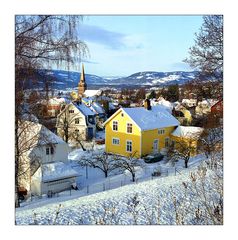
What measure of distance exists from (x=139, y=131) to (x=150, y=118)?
69 cm

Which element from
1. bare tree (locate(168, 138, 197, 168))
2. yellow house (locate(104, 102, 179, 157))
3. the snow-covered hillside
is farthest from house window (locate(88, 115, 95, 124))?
the snow-covered hillside

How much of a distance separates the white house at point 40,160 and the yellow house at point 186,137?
8.69 ft

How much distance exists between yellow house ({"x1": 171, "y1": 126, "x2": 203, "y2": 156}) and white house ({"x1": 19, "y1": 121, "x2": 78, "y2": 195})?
8.69 ft

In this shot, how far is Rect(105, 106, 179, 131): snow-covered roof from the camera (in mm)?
9522

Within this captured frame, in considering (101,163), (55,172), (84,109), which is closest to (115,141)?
(101,163)

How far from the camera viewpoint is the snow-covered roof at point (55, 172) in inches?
237

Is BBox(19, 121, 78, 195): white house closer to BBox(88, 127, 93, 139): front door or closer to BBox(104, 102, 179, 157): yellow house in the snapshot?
BBox(104, 102, 179, 157): yellow house

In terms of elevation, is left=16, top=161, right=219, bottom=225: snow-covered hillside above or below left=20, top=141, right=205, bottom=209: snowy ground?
above

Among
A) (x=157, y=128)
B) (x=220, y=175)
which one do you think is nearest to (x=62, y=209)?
(x=220, y=175)

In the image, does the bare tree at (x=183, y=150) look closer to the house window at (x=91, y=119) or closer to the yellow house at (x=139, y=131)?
the yellow house at (x=139, y=131)
